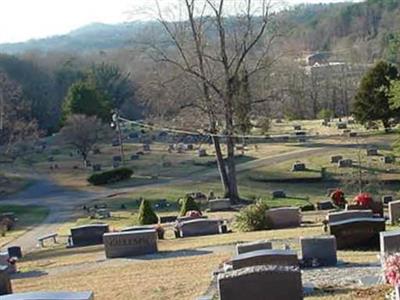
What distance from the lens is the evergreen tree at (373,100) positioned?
58.3m

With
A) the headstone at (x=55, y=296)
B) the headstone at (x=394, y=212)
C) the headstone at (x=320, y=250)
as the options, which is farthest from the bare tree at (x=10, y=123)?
the headstone at (x=55, y=296)

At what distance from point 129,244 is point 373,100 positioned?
4111 cm

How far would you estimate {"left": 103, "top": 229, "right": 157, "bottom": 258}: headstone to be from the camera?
21.2 metres

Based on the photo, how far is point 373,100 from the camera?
58906 mm

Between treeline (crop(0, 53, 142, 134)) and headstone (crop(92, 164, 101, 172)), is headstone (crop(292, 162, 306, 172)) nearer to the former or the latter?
headstone (crop(92, 164, 101, 172))

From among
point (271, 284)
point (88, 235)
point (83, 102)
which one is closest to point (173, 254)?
point (88, 235)

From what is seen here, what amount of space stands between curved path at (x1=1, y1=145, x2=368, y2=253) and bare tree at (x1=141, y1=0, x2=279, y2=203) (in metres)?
9.45

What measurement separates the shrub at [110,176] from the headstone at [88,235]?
26.3 meters

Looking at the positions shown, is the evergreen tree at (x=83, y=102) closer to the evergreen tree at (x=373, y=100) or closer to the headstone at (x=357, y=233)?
the evergreen tree at (x=373, y=100)

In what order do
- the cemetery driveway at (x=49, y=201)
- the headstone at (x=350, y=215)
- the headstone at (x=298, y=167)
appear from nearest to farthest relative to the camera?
the headstone at (x=350, y=215), the cemetery driveway at (x=49, y=201), the headstone at (x=298, y=167)

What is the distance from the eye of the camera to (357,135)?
61.5 m

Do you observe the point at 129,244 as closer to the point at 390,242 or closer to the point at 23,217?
the point at 390,242

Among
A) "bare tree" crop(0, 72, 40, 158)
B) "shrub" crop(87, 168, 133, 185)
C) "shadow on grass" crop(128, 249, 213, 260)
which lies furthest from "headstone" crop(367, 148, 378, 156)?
"shadow on grass" crop(128, 249, 213, 260)

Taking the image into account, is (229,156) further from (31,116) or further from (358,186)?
(31,116)
